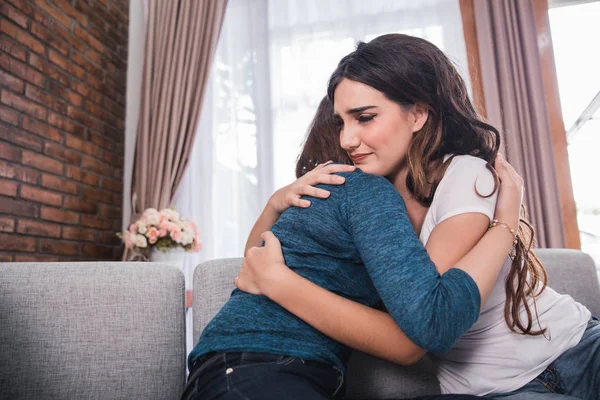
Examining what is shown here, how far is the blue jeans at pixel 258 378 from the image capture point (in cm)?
69

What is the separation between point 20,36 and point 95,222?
3.90 feet

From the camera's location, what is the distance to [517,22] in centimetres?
295

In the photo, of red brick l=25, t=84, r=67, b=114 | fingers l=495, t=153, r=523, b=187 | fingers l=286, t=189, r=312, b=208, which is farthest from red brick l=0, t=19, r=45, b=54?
fingers l=495, t=153, r=523, b=187

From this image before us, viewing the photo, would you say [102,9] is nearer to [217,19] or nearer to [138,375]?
[217,19]

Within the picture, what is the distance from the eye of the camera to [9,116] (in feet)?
7.61

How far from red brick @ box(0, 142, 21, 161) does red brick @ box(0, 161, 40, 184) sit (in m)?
0.04

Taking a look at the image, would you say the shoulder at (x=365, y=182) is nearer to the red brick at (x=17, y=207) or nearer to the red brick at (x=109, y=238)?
the red brick at (x=17, y=207)

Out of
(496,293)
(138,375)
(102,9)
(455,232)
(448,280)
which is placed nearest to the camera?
(448,280)

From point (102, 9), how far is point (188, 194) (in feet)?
4.71

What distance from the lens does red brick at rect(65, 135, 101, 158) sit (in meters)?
2.78

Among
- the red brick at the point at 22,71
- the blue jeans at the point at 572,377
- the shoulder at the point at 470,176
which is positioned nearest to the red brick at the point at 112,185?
the red brick at the point at 22,71

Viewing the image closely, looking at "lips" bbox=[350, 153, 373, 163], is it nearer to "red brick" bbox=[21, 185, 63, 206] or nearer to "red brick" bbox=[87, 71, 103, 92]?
"red brick" bbox=[21, 185, 63, 206]

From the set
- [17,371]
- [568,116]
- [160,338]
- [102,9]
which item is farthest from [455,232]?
[102,9]

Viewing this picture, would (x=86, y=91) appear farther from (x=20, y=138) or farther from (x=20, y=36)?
(x=20, y=138)
